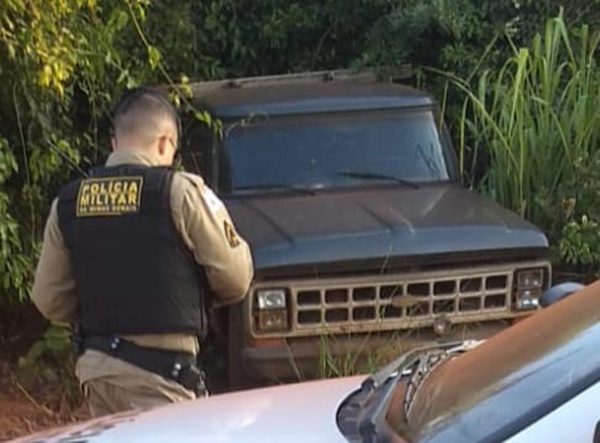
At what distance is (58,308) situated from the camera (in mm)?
4551

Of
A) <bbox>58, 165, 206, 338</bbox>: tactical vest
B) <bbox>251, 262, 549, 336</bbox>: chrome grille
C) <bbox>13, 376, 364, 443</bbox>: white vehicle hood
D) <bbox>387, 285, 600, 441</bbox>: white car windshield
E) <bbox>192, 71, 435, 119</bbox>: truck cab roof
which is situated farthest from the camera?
<bbox>192, 71, 435, 119</bbox>: truck cab roof

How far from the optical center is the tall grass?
8.00 meters

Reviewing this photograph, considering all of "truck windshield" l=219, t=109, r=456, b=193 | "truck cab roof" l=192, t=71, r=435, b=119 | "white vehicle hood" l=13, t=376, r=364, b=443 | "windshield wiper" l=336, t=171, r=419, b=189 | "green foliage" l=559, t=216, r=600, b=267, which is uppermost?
"white vehicle hood" l=13, t=376, r=364, b=443

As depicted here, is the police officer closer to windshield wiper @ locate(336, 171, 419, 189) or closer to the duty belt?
the duty belt

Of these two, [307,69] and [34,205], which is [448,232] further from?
[307,69]

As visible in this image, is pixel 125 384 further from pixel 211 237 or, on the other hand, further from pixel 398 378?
pixel 398 378

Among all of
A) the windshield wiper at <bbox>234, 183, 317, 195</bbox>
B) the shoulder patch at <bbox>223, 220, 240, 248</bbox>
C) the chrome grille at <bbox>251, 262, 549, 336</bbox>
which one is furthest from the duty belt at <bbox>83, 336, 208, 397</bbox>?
the windshield wiper at <bbox>234, 183, 317, 195</bbox>

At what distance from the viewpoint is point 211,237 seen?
4344mm

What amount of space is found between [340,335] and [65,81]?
2.26 m

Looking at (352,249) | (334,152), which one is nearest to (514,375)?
(352,249)

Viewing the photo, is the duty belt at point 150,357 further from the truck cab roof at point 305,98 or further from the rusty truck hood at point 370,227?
the truck cab roof at point 305,98

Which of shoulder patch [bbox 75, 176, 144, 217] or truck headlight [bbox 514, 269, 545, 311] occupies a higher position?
shoulder patch [bbox 75, 176, 144, 217]

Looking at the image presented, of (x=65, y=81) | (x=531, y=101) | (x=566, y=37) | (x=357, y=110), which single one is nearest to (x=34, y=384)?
(x=65, y=81)

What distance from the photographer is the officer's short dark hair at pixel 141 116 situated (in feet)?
14.8
